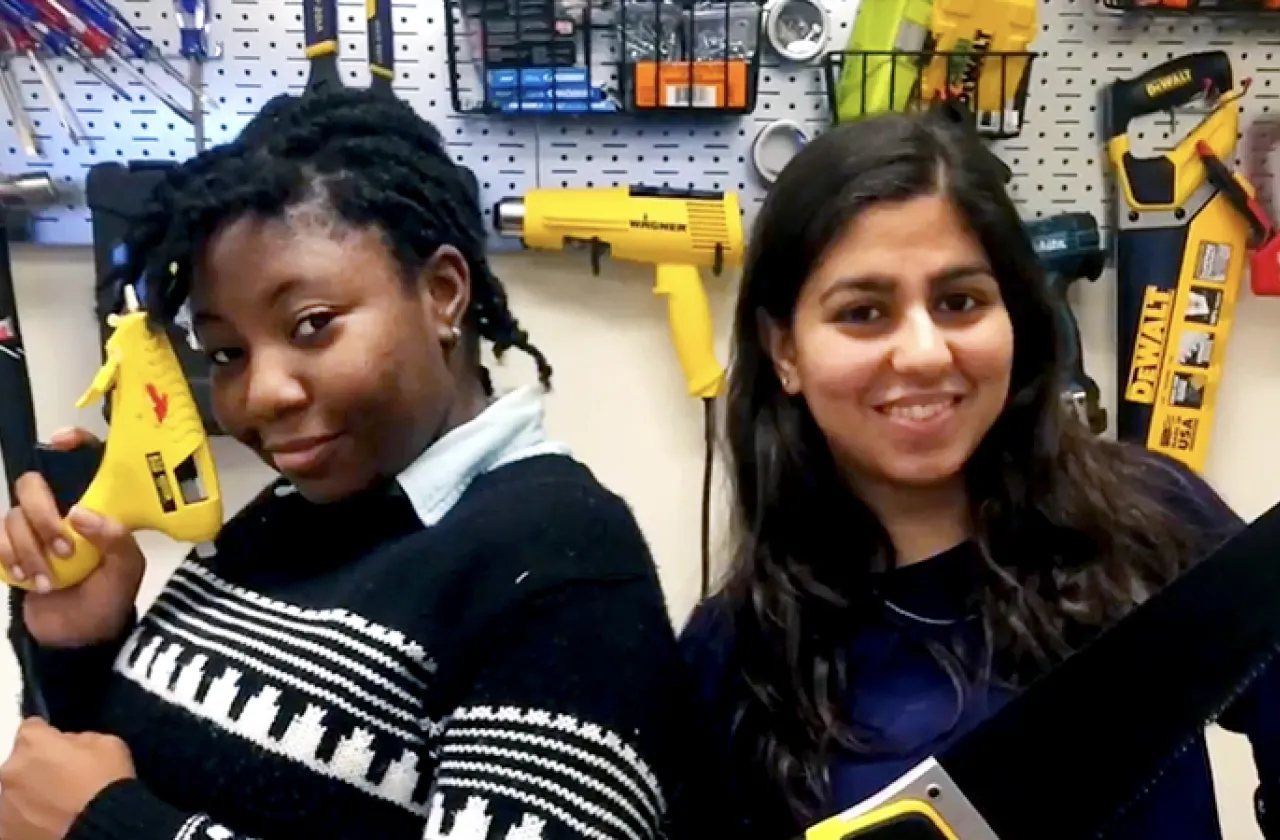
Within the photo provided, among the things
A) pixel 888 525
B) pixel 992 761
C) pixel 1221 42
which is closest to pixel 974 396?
pixel 888 525

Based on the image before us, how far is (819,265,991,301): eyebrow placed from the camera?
2.53 feet

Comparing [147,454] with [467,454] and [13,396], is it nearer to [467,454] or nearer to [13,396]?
[467,454]

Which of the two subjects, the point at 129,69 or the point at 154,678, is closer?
the point at 154,678

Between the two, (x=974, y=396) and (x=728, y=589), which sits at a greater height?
(x=974, y=396)

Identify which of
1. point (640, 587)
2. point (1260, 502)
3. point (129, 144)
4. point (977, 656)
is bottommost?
point (1260, 502)

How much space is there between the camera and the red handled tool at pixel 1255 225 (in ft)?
3.92

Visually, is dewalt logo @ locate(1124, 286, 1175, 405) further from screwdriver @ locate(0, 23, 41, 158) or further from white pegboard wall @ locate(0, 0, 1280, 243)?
screwdriver @ locate(0, 23, 41, 158)

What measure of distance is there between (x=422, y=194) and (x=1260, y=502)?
1.04 metres

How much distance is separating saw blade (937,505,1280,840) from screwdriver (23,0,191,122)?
93cm

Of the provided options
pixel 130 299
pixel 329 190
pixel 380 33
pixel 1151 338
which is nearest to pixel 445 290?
pixel 329 190

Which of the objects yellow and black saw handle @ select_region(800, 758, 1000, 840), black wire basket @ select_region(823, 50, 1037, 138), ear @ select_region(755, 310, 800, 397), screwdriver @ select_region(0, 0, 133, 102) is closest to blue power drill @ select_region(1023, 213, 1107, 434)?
black wire basket @ select_region(823, 50, 1037, 138)

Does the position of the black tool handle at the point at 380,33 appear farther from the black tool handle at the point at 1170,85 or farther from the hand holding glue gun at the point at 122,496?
the black tool handle at the point at 1170,85

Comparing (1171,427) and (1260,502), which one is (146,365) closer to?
(1171,427)

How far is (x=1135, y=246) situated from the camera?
4.00 ft
